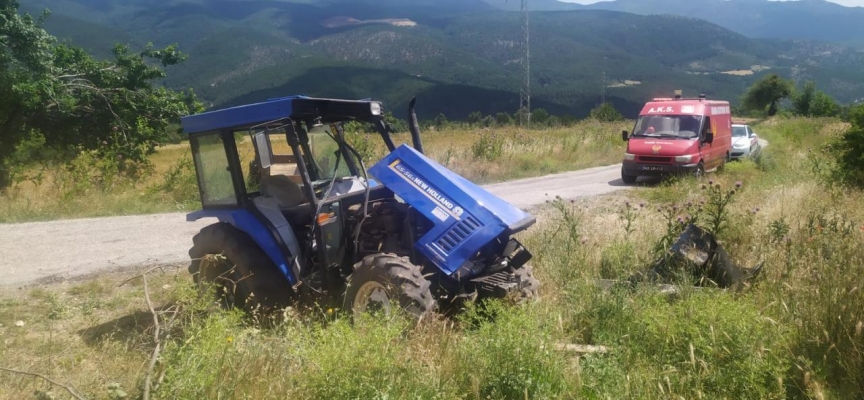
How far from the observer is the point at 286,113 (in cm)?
486

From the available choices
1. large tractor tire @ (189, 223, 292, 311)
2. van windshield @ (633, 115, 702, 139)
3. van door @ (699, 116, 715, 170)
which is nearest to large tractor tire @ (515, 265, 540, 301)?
large tractor tire @ (189, 223, 292, 311)

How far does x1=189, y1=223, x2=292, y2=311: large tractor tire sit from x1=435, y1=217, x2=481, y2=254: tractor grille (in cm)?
152

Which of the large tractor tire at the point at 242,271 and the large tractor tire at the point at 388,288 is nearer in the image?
the large tractor tire at the point at 388,288

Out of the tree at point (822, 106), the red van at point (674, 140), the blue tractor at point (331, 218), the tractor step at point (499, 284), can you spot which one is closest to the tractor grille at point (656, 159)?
the red van at point (674, 140)

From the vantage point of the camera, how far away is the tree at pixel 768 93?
6303cm

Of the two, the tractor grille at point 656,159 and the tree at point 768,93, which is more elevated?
the tractor grille at point 656,159

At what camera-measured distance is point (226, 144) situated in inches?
218

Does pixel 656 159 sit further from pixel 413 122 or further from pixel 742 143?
pixel 413 122

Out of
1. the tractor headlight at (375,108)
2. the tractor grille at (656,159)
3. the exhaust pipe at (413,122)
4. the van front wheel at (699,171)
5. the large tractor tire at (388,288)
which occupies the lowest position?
the van front wheel at (699,171)

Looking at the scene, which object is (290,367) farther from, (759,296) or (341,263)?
(759,296)

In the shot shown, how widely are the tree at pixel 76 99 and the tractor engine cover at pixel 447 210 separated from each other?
1112 centimetres

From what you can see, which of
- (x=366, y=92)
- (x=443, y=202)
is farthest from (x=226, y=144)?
(x=366, y=92)

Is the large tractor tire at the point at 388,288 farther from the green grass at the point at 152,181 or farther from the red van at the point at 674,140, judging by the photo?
the red van at the point at 674,140

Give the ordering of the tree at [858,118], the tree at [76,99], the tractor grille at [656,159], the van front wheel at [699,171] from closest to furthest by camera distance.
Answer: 1. the tree at [858,118]
2. the tree at [76,99]
3. the van front wheel at [699,171]
4. the tractor grille at [656,159]
